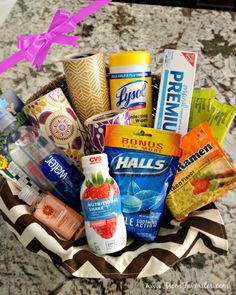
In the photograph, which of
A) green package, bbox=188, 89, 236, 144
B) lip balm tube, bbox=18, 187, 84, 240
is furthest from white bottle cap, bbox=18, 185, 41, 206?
green package, bbox=188, 89, 236, 144

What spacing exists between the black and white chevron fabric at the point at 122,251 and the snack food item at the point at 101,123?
0.18 m

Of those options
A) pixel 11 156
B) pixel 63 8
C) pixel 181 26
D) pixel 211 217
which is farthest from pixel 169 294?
pixel 63 8

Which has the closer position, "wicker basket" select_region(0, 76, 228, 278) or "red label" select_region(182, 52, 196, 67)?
"wicker basket" select_region(0, 76, 228, 278)

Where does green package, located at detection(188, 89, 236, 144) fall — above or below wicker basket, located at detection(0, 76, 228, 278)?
above

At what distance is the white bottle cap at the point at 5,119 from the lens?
0.70m

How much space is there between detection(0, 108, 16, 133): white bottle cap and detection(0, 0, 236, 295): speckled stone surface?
24 centimetres

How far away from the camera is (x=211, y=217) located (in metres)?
0.65

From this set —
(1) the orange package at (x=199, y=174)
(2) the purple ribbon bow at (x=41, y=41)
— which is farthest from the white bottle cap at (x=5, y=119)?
(1) the orange package at (x=199, y=174)

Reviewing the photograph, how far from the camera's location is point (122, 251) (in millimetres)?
667

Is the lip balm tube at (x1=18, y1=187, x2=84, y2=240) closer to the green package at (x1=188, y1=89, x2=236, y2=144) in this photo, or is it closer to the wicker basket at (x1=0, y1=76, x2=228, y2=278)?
the wicker basket at (x1=0, y1=76, x2=228, y2=278)

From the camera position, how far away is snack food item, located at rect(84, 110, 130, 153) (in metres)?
0.69

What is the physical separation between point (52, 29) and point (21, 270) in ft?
1.61

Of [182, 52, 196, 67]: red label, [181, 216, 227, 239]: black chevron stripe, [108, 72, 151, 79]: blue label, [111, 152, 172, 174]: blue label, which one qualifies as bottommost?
[181, 216, 227, 239]: black chevron stripe

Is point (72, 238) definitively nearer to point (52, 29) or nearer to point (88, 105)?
point (88, 105)
